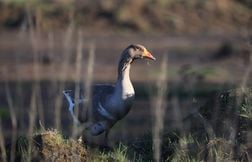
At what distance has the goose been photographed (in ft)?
32.6

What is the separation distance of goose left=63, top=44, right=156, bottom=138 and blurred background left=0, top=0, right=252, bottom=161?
0.32 meters

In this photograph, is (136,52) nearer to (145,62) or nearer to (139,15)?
(145,62)

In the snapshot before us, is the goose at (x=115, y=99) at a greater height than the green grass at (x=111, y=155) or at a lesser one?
greater

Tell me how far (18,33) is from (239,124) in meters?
17.6

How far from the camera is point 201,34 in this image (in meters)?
27.8

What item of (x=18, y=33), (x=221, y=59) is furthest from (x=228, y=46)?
(x=18, y=33)

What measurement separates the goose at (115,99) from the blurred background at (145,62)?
0.32 m

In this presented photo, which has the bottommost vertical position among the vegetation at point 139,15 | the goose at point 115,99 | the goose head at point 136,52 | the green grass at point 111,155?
the green grass at point 111,155

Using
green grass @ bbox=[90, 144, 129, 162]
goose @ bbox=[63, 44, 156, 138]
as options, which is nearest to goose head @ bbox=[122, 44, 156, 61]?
goose @ bbox=[63, 44, 156, 138]

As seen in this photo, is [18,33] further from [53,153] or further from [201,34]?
[53,153]

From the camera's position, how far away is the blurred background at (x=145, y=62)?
10023 millimetres

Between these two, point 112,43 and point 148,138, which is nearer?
point 148,138

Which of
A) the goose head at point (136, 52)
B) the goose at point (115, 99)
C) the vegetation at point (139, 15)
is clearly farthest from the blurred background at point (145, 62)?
the goose head at point (136, 52)

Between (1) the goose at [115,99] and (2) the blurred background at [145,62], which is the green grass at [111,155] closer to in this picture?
(2) the blurred background at [145,62]
